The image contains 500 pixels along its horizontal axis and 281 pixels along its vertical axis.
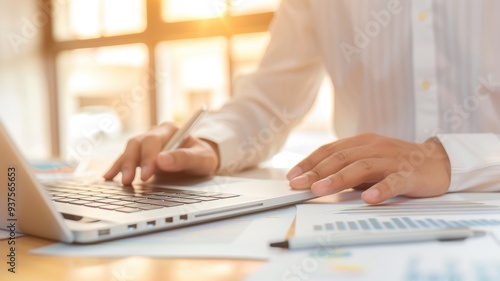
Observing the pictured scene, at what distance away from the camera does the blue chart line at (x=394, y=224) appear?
45cm

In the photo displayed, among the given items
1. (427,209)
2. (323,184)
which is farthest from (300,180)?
(427,209)

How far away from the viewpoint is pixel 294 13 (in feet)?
3.99

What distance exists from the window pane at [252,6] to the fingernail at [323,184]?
2.33m

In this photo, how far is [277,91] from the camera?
1193 mm

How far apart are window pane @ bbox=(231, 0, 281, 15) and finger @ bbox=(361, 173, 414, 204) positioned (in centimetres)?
234

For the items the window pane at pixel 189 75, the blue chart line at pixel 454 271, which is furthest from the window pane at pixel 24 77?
the blue chart line at pixel 454 271

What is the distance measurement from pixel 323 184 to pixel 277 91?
0.59 m

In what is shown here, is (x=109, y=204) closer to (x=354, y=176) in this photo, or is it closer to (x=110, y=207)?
(x=110, y=207)

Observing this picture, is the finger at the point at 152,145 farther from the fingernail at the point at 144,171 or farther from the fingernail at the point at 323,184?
the fingernail at the point at 323,184

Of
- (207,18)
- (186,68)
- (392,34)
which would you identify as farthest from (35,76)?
(392,34)

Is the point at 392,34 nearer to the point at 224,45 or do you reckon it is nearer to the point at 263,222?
the point at 263,222

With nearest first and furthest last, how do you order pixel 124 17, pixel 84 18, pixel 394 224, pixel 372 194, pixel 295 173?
pixel 394 224
pixel 372 194
pixel 295 173
pixel 124 17
pixel 84 18

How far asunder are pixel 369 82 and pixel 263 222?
0.69 meters

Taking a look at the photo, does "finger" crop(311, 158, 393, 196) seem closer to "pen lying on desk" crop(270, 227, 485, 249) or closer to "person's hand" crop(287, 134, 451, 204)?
"person's hand" crop(287, 134, 451, 204)
